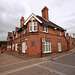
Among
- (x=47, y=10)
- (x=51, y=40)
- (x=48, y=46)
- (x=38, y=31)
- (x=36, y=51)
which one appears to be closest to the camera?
(x=36, y=51)

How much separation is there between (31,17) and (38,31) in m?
2.99

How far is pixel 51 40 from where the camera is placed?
12.2m

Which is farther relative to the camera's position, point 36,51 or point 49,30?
point 49,30

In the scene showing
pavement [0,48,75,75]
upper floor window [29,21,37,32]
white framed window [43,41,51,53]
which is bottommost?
pavement [0,48,75,75]

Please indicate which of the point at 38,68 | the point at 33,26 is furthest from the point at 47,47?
the point at 38,68

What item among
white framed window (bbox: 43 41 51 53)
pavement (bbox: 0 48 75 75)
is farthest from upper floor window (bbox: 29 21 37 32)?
pavement (bbox: 0 48 75 75)

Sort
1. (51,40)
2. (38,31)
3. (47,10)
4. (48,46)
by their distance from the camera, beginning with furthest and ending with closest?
(47,10)
(51,40)
(48,46)
(38,31)

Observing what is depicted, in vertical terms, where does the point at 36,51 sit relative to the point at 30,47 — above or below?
below

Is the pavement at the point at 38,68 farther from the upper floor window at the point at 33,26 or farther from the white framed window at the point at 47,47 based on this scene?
the upper floor window at the point at 33,26

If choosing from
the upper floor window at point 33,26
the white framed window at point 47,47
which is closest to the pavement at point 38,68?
the white framed window at point 47,47

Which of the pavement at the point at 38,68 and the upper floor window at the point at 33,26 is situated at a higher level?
the upper floor window at the point at 33,26

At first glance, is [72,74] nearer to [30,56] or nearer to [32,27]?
[30,56]

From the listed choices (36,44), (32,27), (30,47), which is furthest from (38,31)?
(30,47)

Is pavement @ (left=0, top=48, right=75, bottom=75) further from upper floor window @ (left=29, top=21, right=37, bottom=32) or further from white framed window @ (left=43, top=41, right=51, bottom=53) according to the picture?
upper floor window @ (left=29, top=21, right=37, bottom=32)
